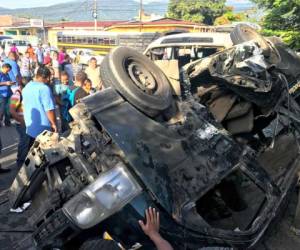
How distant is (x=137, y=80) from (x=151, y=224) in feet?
5.60

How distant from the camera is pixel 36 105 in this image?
5.20 metres

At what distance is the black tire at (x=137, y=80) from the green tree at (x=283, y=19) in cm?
824

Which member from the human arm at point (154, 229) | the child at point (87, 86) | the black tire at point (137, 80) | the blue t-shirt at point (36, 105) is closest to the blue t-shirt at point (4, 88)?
the child at point (87, 86)

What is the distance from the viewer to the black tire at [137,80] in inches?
141

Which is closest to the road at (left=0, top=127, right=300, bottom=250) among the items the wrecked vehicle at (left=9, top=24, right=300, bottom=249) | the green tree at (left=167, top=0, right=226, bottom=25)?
the wrecked vehicle at (left=9, top=24, right=300, bottom=249)

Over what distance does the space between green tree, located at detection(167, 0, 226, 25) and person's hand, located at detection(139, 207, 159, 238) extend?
1653 inches

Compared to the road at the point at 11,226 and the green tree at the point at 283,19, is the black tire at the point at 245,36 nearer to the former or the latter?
the road at the point at 11,226

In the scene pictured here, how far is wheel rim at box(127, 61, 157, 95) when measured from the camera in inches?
151


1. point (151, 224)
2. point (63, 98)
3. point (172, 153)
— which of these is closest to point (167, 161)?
point (172, 153)

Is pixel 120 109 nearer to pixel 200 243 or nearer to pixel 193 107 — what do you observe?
pixel 193 107

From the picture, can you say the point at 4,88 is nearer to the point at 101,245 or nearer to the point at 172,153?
the point at 101,245

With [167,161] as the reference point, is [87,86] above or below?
below

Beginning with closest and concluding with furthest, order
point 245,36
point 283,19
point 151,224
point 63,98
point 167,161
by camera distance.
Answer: point 151,224, point 167,161, point 245,36, point 63,98, point 283,19

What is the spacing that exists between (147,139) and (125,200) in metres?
0.71
